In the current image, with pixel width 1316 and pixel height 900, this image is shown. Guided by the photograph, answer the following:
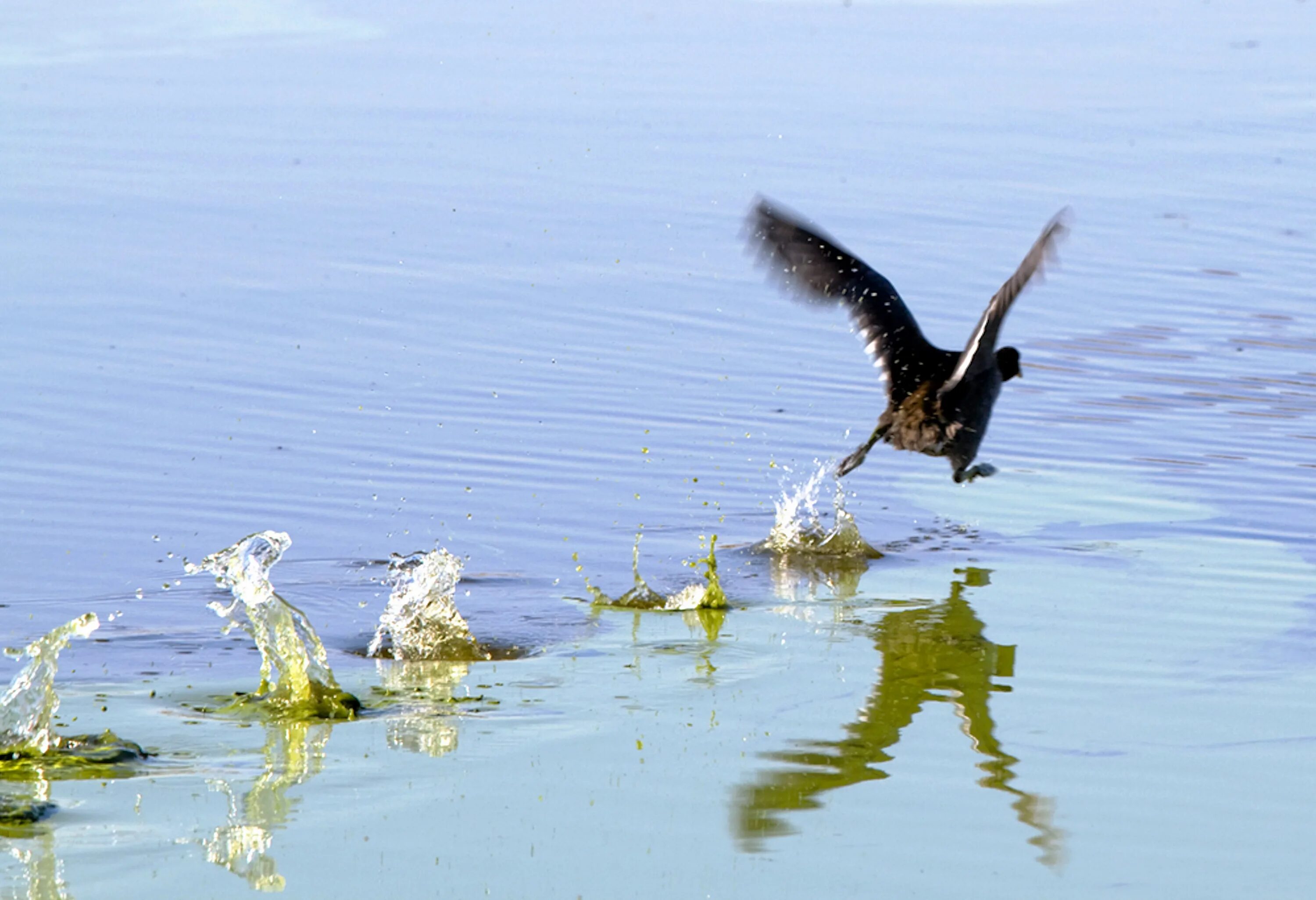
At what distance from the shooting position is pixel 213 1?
1944 centimetres

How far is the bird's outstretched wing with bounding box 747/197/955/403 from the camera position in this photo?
7.87m

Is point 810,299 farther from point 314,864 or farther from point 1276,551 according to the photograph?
point 314,864

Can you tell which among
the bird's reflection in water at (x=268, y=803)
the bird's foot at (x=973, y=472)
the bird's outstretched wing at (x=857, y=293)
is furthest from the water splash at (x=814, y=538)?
the bird's reflection in water at (x=268, y=803)

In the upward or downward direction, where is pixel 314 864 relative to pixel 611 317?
downward

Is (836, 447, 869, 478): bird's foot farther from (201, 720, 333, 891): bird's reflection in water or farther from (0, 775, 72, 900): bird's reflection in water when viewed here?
(0, 775, 72, 900): bird's reflection in water

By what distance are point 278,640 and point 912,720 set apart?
1845mm

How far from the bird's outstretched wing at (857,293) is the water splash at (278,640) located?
2.56m

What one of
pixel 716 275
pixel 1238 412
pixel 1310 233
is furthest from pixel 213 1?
pixel 1238 412

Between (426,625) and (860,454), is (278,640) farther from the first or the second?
(860,454)

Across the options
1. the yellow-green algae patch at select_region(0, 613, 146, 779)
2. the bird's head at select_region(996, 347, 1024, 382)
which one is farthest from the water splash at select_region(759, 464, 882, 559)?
the yellow-green algae patch at select_region(0, 613, 146, 779)

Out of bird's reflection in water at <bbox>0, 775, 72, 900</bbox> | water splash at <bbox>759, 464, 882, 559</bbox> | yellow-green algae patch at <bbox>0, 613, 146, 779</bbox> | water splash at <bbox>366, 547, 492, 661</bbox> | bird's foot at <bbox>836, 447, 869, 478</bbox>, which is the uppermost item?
bird's foot at <bbox>836, 447, 869, 478</bbox>

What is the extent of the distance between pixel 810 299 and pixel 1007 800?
3.21 m

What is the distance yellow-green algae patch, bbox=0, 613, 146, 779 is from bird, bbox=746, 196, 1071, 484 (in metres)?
3.42

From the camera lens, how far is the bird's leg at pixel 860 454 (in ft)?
25.8
